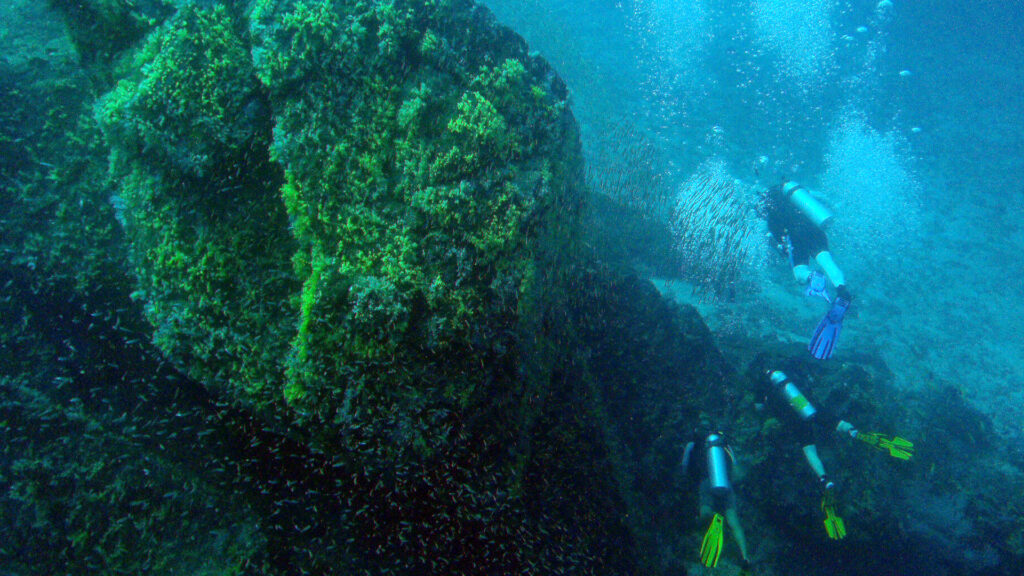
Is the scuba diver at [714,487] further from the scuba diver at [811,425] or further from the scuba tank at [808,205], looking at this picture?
the scuba tank at [808,205]

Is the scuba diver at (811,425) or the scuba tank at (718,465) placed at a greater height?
the scuba diver at (811,425)

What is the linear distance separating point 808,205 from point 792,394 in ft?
14.8

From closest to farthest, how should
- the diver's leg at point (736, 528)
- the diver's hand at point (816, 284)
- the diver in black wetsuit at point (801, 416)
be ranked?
1. the diver's leg at point (736, 528)
2. the diver in black wetsuit at point (801, 416)
3. the diver's hand at point (816, 284)

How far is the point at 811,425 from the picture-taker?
575cm

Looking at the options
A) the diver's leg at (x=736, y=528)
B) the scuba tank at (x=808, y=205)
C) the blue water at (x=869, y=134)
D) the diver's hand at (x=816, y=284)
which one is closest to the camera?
the diver's leg at (x=736, y=528)

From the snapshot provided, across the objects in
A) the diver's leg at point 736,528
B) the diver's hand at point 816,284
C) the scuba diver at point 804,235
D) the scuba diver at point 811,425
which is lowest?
the diver's leg at point 736,528

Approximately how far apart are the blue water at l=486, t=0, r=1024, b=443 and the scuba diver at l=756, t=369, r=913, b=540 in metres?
2.29

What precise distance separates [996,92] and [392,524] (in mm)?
26163

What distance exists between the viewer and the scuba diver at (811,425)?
5410mm

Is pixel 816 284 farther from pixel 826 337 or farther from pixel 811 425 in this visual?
pixel 811 425

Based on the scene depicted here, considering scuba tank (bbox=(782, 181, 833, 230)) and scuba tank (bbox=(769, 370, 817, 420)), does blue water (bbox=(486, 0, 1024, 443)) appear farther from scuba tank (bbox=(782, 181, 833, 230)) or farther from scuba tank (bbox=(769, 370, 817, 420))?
scuba tank (bbox=(769, 370, 817, 420))

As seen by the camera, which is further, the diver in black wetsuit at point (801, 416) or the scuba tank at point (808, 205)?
the scuba tank at point (808, 205)

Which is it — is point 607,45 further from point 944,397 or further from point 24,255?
point 24,255

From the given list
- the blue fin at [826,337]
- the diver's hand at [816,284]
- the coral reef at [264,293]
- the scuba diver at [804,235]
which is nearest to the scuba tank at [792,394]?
the blue fin at [826,337]
